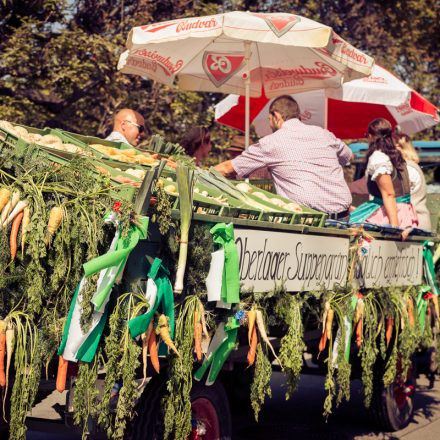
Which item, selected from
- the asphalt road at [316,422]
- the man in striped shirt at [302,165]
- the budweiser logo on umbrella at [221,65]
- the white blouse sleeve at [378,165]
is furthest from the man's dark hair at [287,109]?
the budweiser logo on umbrella at [221,65]

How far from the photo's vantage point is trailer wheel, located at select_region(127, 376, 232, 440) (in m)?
4.30

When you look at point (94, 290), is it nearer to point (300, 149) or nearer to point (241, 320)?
point (241, 320)

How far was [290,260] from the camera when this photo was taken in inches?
198

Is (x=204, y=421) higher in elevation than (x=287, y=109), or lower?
lower

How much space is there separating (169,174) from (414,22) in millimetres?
13411

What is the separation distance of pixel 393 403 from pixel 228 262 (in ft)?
10.1

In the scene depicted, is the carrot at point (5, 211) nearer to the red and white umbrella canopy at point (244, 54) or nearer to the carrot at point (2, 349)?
the carrot at point (2, 349)

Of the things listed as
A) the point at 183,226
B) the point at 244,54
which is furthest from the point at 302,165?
the point at 244,54

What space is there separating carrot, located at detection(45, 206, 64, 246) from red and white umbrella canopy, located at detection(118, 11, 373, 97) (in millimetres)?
3599

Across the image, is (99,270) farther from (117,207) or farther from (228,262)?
(228,262)

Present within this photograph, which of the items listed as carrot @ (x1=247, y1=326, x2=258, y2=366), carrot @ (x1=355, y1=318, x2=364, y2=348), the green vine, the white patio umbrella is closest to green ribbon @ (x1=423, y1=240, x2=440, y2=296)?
carrot @ (x1=355, y1=318, x2=364, y2=348)

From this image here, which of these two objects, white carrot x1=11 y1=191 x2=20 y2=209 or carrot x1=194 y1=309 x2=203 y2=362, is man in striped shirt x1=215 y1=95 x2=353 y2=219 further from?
white carrot x1=11 y1=191 x2=20 y2=209

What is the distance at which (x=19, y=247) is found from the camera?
3.85m

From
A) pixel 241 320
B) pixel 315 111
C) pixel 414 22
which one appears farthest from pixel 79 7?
pixel 241 320
